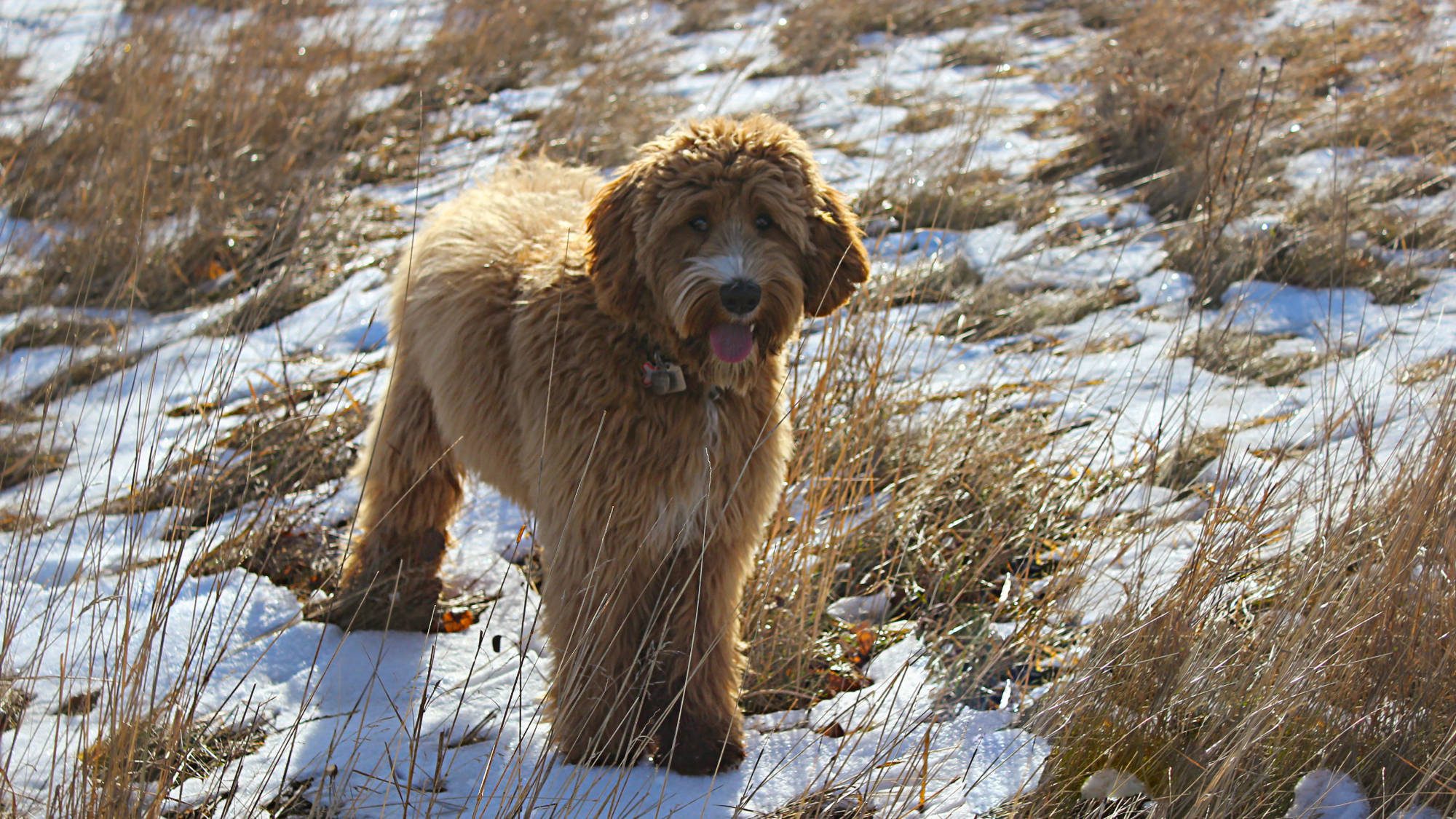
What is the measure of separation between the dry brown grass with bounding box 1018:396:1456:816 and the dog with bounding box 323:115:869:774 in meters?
0.98

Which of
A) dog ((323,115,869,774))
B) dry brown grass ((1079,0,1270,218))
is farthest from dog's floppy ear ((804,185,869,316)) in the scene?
dry brown grass ((1079,0,1270,218))

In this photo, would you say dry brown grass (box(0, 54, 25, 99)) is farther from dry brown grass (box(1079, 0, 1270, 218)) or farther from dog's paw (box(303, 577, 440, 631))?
dry brown grass (box(1079, 0, 1270, 218))

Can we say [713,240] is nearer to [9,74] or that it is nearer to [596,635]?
[596,635]

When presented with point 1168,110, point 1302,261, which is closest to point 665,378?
point 1302,261

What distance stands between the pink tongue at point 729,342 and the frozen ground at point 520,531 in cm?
85

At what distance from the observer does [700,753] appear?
122 inches

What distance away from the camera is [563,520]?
3.11 meters

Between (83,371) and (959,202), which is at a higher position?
(959,202)

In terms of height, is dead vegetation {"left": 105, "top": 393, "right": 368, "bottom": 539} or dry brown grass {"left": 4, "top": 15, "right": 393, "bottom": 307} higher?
dry brown grass {"left": 4, "top": 15, "right": 393, "bottom": 307}

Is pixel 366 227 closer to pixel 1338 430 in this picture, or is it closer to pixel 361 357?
pixel 361 357

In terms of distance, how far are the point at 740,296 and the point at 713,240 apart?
0.21m

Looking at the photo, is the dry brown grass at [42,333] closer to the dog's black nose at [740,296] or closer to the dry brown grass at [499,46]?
the dry brown grass at [499,46]

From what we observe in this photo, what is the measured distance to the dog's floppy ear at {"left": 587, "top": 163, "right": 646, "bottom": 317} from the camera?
2.95 m

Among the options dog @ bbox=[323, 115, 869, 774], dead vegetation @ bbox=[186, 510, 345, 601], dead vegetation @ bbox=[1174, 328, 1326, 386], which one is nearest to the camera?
dog @ bbox=[323, 115, 869, 774]
